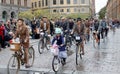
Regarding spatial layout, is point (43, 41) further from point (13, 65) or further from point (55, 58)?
point (13, 65)

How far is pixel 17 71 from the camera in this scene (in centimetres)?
1236

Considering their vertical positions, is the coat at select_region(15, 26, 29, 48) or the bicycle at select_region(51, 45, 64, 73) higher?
the coat at select_region(15, 26, 29, 48)

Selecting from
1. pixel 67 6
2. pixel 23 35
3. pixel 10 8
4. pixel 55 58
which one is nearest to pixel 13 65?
pixel 23 35

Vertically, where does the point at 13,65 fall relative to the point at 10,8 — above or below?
below

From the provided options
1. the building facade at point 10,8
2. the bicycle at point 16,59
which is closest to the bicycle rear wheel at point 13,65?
the bicycle at point 16,59

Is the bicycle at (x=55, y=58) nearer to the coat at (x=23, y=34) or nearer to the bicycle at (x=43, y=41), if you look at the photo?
the coat at (x=23, y=34)

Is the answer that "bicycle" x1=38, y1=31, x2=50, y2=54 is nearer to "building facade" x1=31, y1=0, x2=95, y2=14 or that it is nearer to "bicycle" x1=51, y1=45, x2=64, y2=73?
"bicycle" x1=51, y1=45, x2=64, y2=73

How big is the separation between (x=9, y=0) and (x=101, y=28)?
53.4 m

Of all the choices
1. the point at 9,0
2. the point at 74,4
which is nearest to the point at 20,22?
the point at 9,0

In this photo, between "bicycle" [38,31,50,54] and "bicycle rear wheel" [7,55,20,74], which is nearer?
"bicycle rear wheel" [7,55,20,74]

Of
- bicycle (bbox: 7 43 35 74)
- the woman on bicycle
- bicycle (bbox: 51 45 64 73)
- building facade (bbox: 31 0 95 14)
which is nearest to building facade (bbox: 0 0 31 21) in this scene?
building facade (bbox: 31 0 95 14)

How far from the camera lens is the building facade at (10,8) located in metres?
74.7

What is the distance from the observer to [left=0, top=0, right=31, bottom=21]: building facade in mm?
74662

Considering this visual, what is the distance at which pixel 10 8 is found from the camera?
77.2 m
